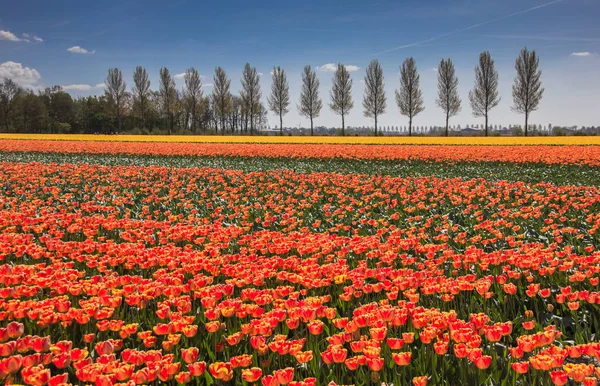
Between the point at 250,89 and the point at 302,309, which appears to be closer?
the point at 302,309

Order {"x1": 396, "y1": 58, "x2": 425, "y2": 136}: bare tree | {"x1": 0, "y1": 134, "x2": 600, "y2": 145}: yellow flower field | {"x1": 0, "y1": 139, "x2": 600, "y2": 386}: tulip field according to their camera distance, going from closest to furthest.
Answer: {"x1": 0, "y1": 139, "x2": 600, "y2": 386}: tulip field, {"x1": 0, "y1": 134, "x2": 600, "y2": 145}: yellow flower field, {"x1": 396, "y1": 58, "x2": 425, "y2": 136}: bare tree

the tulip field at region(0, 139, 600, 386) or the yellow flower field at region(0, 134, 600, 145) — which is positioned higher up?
the yellow flower field at region(0, 134, 600, 145)

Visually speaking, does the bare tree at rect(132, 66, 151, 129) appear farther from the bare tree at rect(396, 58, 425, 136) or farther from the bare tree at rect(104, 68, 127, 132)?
the bare tree at rect(396, 58, 425, 136)

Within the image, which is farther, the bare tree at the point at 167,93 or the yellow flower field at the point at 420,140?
the bare tree at the point at 167,93

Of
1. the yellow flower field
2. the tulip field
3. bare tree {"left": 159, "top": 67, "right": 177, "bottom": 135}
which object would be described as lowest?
the tulip field

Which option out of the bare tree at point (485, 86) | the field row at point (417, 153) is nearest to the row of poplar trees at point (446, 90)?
the bare tree at point (485, 86)

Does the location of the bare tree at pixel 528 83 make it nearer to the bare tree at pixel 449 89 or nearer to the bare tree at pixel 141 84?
the bare tree at pixel 449 89

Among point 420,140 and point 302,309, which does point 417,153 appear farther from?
point 302,309

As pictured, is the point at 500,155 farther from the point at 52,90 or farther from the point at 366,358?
the point at 52,90

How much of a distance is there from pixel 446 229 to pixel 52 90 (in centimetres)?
11075

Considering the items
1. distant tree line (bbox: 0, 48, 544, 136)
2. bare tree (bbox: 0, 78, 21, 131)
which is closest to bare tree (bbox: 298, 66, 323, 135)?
distant tree line (bbox: 0, 48, 544, 136)

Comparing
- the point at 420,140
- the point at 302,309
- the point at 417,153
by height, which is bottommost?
the point at 302,309

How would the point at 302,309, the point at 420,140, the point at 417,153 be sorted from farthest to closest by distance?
the point at 420,140, the point at 417,153, the point at 302,309

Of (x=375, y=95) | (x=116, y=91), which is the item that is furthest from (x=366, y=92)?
(x=116, y=91)
